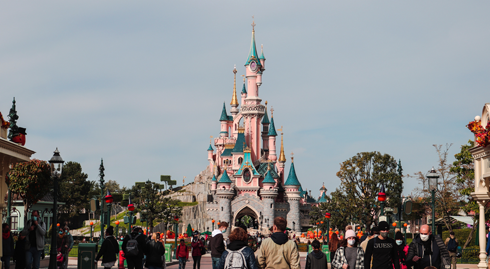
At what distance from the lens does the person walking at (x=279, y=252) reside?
921 centimetres

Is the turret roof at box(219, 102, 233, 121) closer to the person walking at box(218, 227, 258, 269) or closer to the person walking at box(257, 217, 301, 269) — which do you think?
the person walking at box(257, 217, 301, 269)

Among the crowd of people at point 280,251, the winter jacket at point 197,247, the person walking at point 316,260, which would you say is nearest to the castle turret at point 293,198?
the winter jacket at point 197,247

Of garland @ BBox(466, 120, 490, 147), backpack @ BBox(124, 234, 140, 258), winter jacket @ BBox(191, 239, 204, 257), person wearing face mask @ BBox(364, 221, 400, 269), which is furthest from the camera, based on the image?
winter jacket @ BBox(191, 239, 204, 257)

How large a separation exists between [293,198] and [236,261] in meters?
77.6

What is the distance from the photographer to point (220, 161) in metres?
100

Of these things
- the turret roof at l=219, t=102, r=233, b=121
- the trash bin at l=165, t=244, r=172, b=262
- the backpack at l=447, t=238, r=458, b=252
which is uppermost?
the turret roof at l=219, t=102, r=233, b=121

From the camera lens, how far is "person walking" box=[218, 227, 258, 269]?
28.7 ft

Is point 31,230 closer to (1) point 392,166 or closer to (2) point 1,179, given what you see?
(2) point 1,179

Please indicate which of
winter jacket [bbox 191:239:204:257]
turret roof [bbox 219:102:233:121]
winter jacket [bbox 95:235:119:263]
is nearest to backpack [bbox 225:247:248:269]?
winter jacket [bbox 95:235:119:263]

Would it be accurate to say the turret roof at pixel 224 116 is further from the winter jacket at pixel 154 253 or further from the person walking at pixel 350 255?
the person walking at pixel 350 255

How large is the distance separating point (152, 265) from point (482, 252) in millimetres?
12790

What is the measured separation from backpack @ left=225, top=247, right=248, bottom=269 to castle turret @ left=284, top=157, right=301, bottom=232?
7527cm

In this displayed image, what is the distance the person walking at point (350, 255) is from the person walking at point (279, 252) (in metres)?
1.95

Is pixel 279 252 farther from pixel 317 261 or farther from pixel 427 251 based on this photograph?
pixel 427 251
